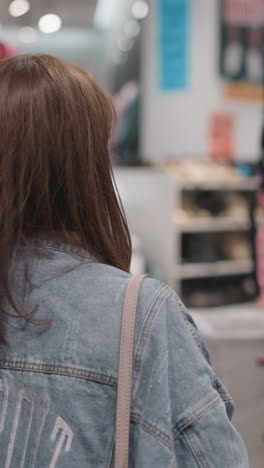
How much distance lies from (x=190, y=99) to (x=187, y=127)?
1.05 feet

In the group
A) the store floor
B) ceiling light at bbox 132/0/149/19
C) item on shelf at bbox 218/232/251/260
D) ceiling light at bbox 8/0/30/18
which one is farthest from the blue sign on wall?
the store floor

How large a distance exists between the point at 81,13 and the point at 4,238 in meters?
4.75

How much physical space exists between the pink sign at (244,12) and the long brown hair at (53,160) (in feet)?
20.1

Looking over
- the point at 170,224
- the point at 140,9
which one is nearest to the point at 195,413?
the point at 170,224

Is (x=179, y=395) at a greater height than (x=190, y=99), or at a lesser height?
lesser

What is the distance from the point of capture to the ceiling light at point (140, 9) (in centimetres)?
650

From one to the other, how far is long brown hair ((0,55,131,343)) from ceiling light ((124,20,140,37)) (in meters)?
6.10

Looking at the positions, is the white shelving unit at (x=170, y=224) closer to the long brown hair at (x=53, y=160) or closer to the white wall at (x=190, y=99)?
the white wall at (x=190, y=99)

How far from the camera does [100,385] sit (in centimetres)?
86

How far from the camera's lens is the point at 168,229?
5.74 m

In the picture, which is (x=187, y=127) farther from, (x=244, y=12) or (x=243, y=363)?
(x=243, y=363)

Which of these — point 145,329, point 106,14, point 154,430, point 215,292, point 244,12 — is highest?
point 106,14

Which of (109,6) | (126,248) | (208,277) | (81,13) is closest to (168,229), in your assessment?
(208,277)

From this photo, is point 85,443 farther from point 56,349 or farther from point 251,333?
point 251,333
